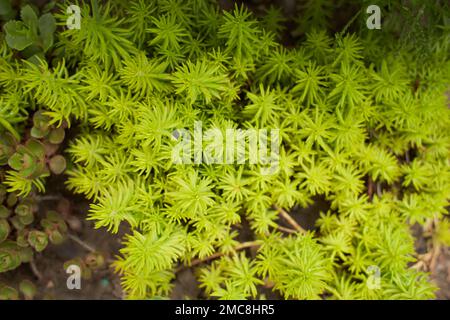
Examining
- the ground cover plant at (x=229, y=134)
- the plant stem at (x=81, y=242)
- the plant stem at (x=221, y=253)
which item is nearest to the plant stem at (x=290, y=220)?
the ground cover plant at (x=229, y=134)

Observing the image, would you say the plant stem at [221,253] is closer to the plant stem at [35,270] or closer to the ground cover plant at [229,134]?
the ground cover plant at [229,134]

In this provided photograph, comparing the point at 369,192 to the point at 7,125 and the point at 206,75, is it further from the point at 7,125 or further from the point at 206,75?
the point at 7,125

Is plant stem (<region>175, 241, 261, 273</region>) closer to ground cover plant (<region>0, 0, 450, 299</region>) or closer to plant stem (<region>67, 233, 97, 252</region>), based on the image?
ground cover plant (<region>0, 0, 450, 299</region>)

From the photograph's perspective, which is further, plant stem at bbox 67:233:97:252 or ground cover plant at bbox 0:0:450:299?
plant stem at bbox 67:233:97:252

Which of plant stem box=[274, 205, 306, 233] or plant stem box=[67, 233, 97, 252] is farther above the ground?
plant stem box=[274, 205, 306, 233]

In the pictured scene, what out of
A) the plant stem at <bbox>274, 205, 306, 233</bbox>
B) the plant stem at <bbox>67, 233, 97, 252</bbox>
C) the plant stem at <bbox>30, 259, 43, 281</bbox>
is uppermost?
the plant stem at <bbox>274, 205, 306, 233</bbox>

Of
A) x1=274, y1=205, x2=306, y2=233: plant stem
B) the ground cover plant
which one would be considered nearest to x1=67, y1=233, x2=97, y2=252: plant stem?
the ground cover plant

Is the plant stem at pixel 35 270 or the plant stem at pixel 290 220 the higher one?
the plant stem at pixel 290 220

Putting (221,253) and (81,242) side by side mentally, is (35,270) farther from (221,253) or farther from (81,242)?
(221,253)

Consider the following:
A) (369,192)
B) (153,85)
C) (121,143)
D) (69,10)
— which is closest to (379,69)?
(369,192)
